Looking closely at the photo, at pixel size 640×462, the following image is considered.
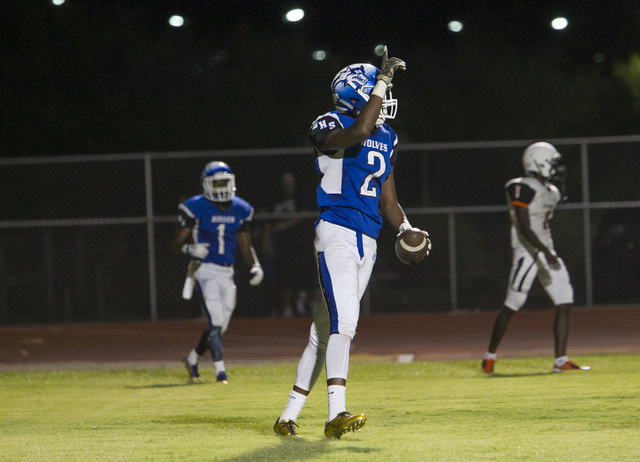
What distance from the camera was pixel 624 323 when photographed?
47.9 ft

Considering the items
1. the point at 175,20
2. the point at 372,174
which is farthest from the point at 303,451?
the point at 175,20

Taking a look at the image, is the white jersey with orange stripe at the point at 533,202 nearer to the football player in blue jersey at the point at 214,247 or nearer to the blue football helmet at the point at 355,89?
the football player in blue jersey at the point at 214,247

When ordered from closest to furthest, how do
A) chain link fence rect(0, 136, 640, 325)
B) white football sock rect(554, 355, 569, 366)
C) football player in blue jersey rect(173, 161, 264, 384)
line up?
white football sock rect(554, 355, 569, 366) < football player in blue jersey rect(173, 161, 264, 384) < chain link fence rect(0, 136, 640, 325)

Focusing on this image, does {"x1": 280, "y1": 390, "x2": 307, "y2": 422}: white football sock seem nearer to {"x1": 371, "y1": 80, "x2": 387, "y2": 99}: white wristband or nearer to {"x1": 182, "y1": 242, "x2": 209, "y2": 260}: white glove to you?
{"x1": 371, "y1": 80, "x2": 387, "y2": 99}: white wristband

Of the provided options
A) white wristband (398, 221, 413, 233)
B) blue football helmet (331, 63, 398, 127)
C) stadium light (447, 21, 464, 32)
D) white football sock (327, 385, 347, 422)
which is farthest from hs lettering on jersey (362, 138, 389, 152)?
stadium light (447, 21, 464, 32)

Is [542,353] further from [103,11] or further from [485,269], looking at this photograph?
[103,11]

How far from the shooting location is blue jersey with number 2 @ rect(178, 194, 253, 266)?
390 inches

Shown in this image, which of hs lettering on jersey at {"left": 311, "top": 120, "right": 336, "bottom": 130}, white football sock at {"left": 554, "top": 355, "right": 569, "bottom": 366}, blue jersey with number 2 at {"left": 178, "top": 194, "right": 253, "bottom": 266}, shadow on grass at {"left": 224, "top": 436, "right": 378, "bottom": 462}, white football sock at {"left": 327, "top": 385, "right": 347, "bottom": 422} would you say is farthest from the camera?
blue jersey with number 2 at {"left": 178, "top": 194, "right": 253, "bottom": 266}

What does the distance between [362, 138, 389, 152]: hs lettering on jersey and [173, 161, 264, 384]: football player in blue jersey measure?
3.75 m

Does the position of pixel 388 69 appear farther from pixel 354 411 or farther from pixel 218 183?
pixel 218 183

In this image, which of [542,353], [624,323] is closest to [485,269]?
[624,323]

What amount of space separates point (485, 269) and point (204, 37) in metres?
15.8

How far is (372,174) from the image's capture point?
244 inches

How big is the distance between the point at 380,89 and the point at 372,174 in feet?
1.85
